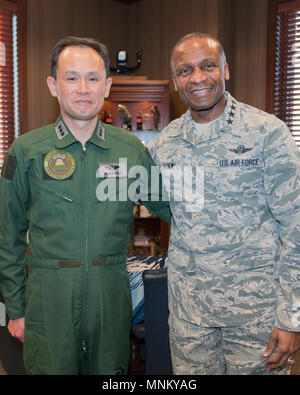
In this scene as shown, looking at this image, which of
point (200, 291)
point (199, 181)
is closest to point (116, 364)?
point (200, 291)

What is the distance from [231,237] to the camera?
151 cm

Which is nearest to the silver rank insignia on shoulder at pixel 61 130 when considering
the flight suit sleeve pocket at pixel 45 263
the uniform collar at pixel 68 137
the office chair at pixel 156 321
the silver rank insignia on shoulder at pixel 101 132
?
the uniform collar at pixel 68 137

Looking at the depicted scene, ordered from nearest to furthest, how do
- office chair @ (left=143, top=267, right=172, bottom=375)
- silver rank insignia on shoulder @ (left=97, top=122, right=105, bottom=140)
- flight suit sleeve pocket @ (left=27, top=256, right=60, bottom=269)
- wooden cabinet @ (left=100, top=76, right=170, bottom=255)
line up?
flight suit sleeve pocket @ (left=27, top=256, right=60, bottom=269), silver rank insignia on shoulder @ (left=97, top=122, right=105, bottom=140), office chair @ (left=143, top=267, right=172, bottom=375), wooden cabinet @ (left=100, top=76, right=170, bottom=255)

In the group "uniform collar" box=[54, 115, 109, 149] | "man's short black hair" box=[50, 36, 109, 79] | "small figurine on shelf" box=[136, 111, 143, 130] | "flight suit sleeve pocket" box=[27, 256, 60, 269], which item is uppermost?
"small figurine on shelf" box=[136, 111, 143, 130]

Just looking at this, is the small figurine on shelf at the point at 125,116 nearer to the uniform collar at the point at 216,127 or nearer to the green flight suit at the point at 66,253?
the uniform collar at the point at 216,127

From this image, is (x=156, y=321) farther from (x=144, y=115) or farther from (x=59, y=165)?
(x=144, y=115)

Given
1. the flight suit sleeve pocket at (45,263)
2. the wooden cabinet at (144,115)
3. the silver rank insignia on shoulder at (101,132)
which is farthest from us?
the wooden cabinet at (144,115)

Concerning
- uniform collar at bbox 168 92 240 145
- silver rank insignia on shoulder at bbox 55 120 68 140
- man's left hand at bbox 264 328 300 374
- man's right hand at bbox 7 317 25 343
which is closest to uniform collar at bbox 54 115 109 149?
silver rank insignia on shoulder at bbox 55 120 68 140

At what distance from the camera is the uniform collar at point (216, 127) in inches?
61.4

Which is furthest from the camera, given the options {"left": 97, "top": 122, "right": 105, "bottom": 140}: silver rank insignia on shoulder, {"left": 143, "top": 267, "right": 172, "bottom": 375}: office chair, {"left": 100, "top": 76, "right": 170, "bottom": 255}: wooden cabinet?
{"left": 100, "top": 76, "right": 170, "bottom": 255}: wooden cabinet

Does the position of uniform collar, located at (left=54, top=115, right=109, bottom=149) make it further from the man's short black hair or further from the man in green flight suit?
the man's short black hair

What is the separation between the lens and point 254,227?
4.92 feet

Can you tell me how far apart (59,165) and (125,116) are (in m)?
3.09

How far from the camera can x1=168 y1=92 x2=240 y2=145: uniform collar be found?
1.56 m
